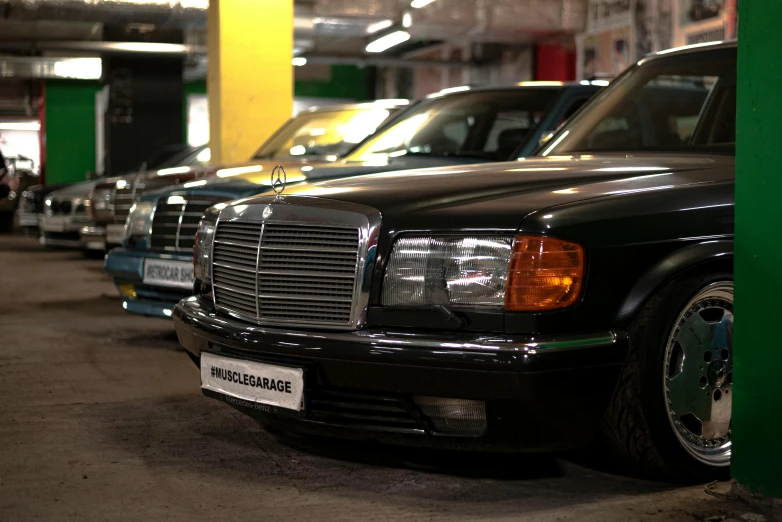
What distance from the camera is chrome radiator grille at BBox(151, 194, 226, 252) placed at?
230 inches

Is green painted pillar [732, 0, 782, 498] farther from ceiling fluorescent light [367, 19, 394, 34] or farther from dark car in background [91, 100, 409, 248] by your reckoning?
ceiling fluorescent light [367, 19, 394, 34]

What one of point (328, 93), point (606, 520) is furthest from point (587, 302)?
point (328, 93)

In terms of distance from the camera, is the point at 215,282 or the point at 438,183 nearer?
the point at 438,183

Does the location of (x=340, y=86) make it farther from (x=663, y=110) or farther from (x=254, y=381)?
(x=254, y=381)

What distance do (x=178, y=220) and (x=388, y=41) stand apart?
14319 mm

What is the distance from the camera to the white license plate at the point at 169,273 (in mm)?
5691

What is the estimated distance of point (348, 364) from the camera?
3105mm

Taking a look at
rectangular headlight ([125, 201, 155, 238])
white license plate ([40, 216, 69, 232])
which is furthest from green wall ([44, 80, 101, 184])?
rectangular headlight ([125, 201, 155, 238])

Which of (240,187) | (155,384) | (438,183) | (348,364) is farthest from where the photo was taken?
(240,187)

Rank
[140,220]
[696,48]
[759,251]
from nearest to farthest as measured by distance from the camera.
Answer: [759,251] → [696,48] → [140,220]

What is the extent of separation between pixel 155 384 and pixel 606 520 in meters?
2.63

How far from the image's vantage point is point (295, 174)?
582 centimetres

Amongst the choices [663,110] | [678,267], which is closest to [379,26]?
[663,110]

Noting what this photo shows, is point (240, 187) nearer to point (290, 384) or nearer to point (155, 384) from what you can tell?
point (155, 384)
